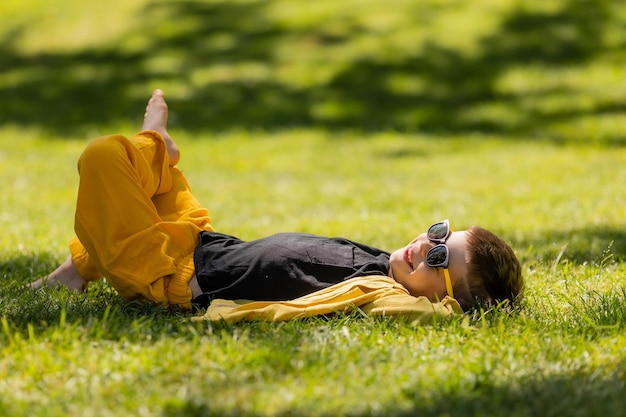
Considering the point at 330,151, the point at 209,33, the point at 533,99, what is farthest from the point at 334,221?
the point at 209,33

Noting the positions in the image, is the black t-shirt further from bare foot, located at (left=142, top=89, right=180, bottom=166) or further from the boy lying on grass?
bare foot, located at (left=142, top=89, right=180, bottom=166)

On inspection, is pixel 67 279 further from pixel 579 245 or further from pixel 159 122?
pixel 579 245

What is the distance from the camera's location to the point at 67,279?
4.61 meters

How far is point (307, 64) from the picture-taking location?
14781 mm

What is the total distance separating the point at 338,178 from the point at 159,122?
15.6 feet

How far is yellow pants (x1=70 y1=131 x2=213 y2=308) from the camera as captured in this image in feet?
13.7

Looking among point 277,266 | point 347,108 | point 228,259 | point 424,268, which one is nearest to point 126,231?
point 228,259

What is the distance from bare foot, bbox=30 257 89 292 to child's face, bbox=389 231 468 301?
5.42 ft

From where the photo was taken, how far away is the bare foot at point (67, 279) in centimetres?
460

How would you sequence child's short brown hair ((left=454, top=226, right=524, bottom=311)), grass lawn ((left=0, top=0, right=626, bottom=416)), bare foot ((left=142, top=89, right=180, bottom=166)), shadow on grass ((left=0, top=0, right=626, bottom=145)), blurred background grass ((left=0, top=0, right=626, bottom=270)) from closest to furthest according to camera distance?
grass lawn ((left=0, top=0, right=626, bottom=416)) → child's short brown hair ((left=454, top=226, right=524, bottom=311)) → bare foot ((left=142, top=89, right=180, bottom=166)) → blurred background grass ((left=0, top=0, right=626, bottom=270)) → shadow on grass ((left=0, top=0, right=626, bottom=145))

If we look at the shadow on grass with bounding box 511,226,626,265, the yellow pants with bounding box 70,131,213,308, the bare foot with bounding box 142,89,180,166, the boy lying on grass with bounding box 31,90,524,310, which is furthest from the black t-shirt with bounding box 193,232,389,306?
the shadow on grass with bounding box 511,226,626,265

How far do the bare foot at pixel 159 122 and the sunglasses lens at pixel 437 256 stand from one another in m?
1.54

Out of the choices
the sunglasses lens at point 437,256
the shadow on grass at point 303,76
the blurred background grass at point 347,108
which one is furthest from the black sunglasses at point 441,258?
the shadow on grass at point 303,76

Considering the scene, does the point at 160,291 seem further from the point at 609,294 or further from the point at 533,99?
the point at 533,99
